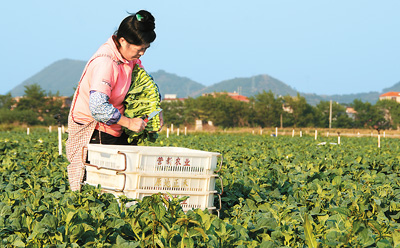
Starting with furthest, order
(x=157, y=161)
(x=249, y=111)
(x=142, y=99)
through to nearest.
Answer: (x=249, y=111) < (x=142, y=99) < (x=157, y=161)

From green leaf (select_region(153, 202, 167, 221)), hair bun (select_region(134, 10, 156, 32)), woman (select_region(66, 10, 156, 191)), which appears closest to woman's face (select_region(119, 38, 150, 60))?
woman (select_region(66, 10, 156, 191))

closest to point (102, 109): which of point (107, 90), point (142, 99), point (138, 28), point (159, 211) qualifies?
point (107, 90)

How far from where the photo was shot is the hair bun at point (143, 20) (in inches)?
146

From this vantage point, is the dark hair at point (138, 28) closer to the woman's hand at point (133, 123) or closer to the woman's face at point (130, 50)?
the woman's face at point (130, 50)

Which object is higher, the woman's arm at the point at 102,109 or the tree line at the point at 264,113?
the tree line at the point at 264,113

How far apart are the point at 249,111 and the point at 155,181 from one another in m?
86.9

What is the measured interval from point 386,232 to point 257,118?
88.1m

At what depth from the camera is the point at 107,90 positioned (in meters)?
3.70

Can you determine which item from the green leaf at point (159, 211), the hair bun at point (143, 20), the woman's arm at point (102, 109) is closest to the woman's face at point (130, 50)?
the hair bun at point (143, 20)

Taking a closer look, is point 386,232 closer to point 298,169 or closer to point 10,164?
point 298,169

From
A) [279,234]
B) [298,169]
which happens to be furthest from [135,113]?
[298,169]

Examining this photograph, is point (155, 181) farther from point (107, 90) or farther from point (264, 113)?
point (264, 113)

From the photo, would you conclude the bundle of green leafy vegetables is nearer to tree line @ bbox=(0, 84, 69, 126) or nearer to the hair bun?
the hair bun

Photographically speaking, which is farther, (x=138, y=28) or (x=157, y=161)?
(x=138, y=28)
